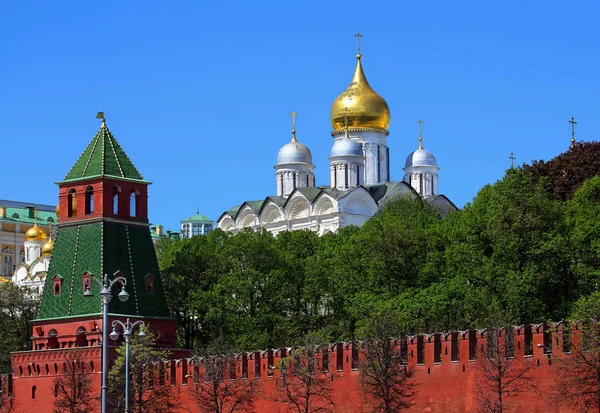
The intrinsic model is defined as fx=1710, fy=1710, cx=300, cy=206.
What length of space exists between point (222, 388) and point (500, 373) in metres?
12.1

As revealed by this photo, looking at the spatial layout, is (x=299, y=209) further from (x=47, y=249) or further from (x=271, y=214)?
(x=47, y=249)

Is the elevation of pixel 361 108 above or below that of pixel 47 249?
above

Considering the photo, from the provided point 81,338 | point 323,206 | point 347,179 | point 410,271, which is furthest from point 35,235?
point 81,338

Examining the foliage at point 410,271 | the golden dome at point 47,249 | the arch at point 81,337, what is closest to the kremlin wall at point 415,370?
the arch at point 81,337

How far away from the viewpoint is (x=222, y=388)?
56062mm

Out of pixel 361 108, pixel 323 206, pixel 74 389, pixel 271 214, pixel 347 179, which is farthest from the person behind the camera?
pixel 361 108

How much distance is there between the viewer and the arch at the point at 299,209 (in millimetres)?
101750

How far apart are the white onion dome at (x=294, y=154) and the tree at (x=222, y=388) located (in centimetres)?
4891

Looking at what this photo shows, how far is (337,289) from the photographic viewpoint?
218 ft

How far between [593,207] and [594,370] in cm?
2116

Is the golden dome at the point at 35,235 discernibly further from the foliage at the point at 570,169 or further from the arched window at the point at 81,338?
the arched window at the point at 81,338

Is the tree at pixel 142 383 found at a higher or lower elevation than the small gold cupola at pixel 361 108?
lower

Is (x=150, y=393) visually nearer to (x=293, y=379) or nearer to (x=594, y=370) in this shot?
(x=293, y=379)

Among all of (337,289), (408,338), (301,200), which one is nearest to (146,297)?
(337,289)
